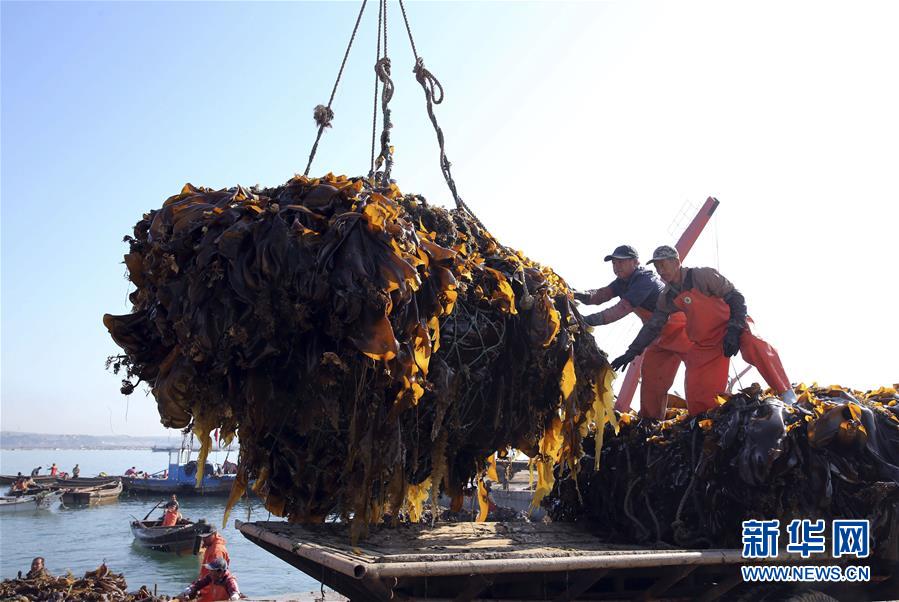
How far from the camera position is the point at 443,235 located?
15.6 ft

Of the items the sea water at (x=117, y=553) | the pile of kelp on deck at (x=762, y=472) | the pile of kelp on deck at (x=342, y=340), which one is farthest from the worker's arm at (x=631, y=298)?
the sea water at (x=117, y=553)

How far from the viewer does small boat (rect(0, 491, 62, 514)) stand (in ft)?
127

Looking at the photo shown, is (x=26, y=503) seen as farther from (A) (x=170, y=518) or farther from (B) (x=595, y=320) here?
(B) (x=595, y=320)

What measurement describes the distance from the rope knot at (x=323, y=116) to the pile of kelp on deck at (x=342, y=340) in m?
1.85

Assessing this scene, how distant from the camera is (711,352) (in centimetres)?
638

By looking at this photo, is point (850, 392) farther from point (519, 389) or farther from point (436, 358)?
point (436, 358)

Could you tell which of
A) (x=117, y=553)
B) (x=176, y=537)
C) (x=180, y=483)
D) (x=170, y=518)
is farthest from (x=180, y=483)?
(x=176, y=537)

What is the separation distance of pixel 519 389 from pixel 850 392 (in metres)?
2.76

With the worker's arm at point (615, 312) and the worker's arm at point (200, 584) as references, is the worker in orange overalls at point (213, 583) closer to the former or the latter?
the worker's arm at point (200, 584)

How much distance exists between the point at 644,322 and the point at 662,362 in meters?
0.47

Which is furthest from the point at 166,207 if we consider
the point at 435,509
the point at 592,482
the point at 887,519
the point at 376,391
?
the point at 887,519

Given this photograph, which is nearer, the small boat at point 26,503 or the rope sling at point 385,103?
the rope sling at point 385,103

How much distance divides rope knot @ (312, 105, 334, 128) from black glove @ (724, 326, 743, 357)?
12.9 ft

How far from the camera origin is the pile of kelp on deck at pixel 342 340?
146 inches
